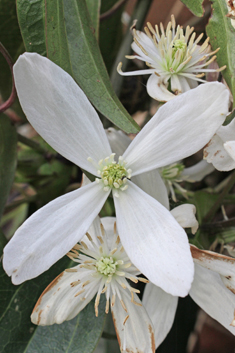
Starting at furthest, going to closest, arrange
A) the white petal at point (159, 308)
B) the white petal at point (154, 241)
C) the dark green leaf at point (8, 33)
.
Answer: the dark green leaf at point (8, 33) → the white petal at point (159, 308) → the white petal at point (154, 241)

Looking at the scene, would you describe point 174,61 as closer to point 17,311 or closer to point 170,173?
point 170,173

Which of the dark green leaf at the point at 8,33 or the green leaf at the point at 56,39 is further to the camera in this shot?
the dark green leaf at the point at 8,33

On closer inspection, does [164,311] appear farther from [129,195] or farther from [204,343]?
[204,343]

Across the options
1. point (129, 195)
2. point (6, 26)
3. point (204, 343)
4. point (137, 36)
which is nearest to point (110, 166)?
point (129, 195)

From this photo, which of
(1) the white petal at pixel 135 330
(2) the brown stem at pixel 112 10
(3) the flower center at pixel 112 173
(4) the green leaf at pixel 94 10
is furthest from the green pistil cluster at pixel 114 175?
(2) the brown stem at pixel 112 10

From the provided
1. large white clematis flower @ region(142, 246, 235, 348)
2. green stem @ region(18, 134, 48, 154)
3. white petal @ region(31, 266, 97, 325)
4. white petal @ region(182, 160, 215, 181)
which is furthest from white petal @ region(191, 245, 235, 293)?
green stem @ region(18, 134, 48, 154)

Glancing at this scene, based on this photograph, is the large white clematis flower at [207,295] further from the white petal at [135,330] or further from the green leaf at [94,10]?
the green leaf at [94,10]

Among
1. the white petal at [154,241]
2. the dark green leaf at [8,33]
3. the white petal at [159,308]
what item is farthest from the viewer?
the dark green leaf at [8,33]
